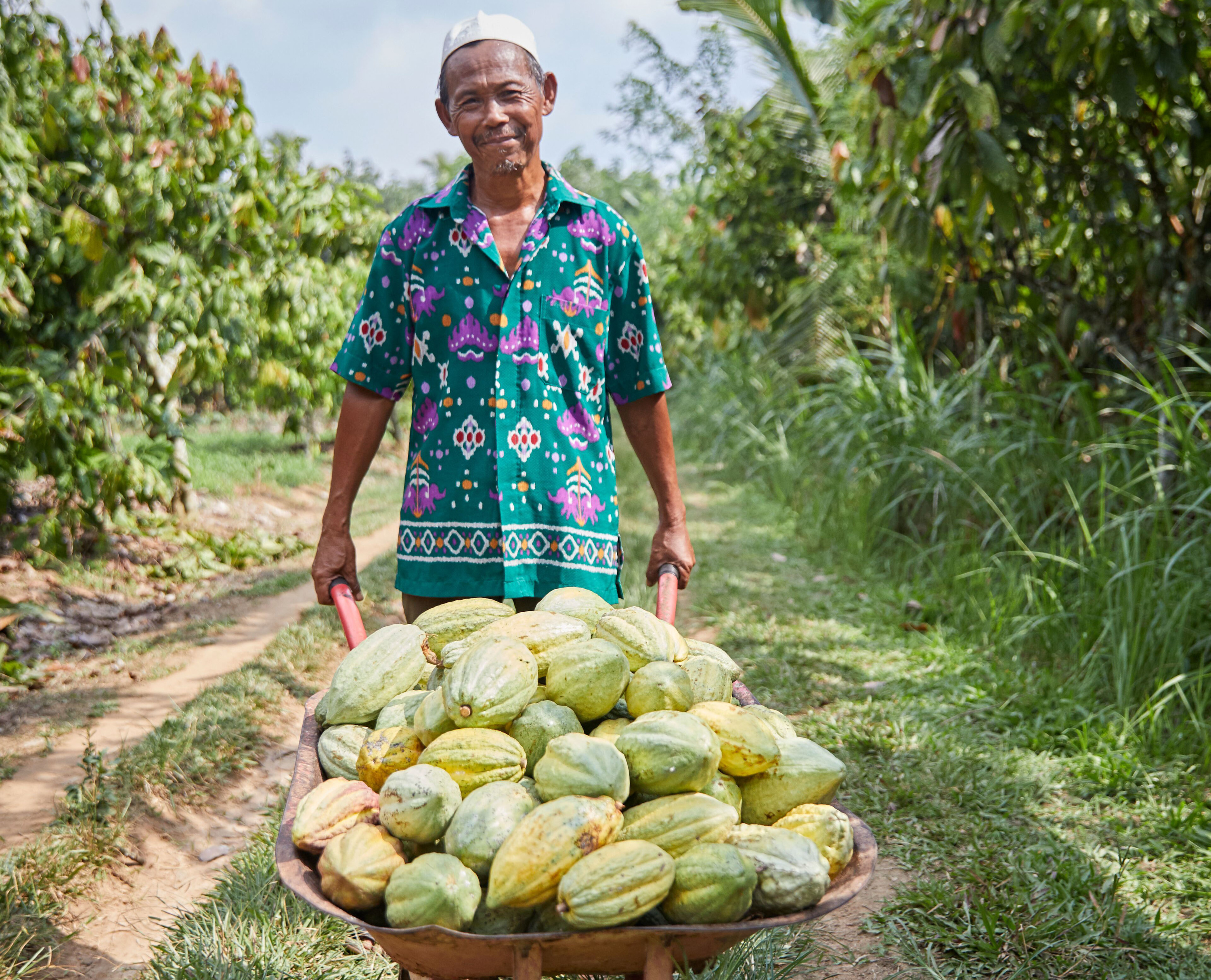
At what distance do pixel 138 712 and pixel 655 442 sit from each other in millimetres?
2833

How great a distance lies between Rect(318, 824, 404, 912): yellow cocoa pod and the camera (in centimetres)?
120

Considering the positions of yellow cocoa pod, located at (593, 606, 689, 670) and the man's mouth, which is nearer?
yellow cocoa pod, located at (593, 606, 689, 670)

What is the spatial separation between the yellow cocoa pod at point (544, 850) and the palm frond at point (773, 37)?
26.7 ft

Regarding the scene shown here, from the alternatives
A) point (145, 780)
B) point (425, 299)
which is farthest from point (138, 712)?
point (425, 299)

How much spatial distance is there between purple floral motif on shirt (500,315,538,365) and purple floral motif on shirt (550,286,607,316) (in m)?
0.08

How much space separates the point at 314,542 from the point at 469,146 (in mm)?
5977

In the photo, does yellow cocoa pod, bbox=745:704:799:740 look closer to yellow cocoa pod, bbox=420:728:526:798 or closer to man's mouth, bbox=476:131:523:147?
yellow cocoa pod, bbox=420:728:526:798

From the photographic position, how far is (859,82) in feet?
19.1

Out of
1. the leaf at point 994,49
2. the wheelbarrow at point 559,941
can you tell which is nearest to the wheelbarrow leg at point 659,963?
the wheelbarrow at point 559,941

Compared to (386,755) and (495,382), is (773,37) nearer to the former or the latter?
(495,382)

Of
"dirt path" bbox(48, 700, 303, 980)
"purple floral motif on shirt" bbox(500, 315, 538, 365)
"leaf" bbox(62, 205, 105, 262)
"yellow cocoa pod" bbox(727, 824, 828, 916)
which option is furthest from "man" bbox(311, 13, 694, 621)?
"leaf" bbox(62, 205, 105, 262)

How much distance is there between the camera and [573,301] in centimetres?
226

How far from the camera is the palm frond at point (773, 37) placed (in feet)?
26.3

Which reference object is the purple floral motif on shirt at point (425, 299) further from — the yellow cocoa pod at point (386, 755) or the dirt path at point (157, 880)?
the dirt path at point (157, 880)
